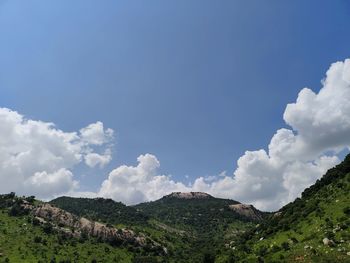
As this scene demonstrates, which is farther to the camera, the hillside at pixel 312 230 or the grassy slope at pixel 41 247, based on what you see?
the grassy slope at pixel 41 247

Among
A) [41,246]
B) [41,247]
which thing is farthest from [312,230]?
[41,246]

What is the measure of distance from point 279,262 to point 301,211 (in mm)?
37350

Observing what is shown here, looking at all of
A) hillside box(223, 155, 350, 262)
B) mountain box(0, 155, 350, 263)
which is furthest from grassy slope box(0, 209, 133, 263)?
hillside box(223, 155, 350, 262)

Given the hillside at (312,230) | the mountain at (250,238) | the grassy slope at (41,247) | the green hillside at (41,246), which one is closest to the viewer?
the hillside at (312,230)

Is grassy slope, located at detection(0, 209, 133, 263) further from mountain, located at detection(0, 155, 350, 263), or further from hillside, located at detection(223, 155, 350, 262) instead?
hillside, located at detection(223, 155, 350, 262)

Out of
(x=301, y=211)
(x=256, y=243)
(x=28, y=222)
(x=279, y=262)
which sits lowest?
(x=279, y=262)

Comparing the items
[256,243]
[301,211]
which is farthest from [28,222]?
[301,211]

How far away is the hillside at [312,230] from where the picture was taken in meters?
85.9

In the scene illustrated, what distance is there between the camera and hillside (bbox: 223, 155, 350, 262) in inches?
3381

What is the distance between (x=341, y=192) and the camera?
112562mm

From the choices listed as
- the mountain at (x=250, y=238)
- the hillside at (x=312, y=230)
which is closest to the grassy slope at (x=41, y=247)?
the mountain at (x=250, y=238)

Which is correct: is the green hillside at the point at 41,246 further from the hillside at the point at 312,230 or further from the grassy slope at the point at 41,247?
the hillside at the point at 312,230

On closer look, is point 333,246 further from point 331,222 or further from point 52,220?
point 52,220

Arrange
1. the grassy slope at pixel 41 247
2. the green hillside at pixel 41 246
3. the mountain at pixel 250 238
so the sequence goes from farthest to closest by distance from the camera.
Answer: the green hillside at pixel 41 246
the grassy slope at pixel 41 247
the mountain at pixel 250 238
